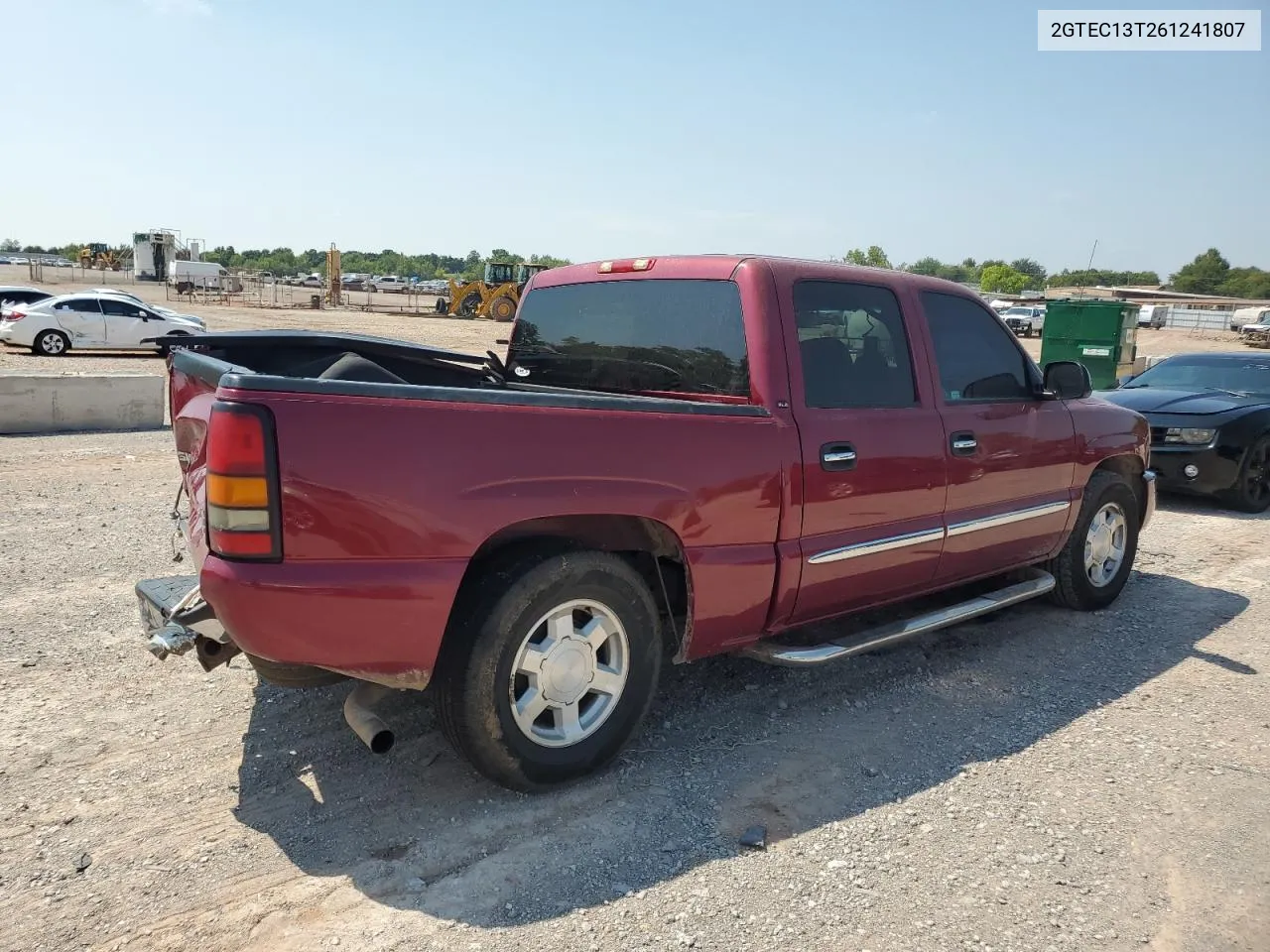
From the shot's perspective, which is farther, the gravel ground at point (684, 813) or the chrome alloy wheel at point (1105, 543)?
the chrome alloy wheel at point (1105, 543)

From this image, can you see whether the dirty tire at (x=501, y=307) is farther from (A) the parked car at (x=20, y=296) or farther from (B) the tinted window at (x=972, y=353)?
(B) the tinted window at (x=972, y=353)

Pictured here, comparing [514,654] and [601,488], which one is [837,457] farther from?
[514,654]

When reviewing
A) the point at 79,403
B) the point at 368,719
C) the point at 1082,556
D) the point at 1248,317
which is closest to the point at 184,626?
the point at 368,719

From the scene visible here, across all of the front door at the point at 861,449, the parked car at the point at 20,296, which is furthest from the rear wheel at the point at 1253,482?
the parked car at the point at 20,296

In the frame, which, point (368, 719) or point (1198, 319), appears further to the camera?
point (1198, 319)

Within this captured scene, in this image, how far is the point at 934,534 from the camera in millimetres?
4246

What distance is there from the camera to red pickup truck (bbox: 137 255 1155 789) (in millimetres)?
2645

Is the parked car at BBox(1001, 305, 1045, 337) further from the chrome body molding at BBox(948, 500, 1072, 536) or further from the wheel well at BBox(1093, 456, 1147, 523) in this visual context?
the chrome body molding at BBox(948, 500, 1072, 536)

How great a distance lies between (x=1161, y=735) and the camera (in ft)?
13.0

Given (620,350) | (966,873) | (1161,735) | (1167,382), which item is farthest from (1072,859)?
(1167,382)

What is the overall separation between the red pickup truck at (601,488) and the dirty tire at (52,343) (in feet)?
65.2

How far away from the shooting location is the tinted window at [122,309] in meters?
21.2

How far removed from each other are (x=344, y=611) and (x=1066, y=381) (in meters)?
3.87

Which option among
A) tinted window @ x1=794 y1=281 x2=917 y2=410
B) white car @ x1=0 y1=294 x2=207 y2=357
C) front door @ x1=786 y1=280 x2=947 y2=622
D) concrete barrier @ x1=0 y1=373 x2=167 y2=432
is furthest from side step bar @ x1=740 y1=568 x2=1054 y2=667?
white car @ x1=0 y1=294 x2=207 y2=357
